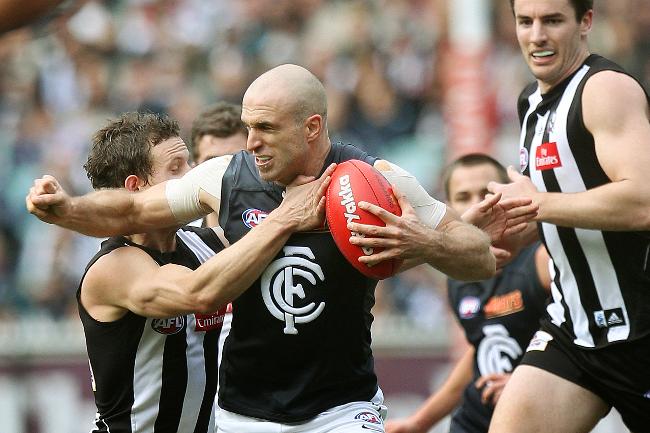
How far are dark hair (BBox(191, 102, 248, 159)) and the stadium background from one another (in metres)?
4.21

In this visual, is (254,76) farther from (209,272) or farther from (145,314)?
(209,272)

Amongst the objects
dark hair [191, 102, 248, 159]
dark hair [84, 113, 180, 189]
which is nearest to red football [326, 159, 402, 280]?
dark hair [84, 113, 180, 189]

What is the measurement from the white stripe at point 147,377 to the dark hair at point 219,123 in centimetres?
182

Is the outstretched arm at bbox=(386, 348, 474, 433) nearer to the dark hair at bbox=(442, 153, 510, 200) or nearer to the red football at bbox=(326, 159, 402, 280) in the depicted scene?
the dark hair at bbox=(442, 153, 510, 200)

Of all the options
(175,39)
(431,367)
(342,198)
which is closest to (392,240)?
(342,198)

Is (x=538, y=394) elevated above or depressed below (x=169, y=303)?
below

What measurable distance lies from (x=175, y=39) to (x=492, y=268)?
9.08 m

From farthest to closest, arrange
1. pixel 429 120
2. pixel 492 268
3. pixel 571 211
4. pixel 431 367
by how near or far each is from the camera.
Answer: pixel 429 120 < pixel 431 367 < pixel 571 211 < pixel 492 268

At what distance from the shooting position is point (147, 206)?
509cm

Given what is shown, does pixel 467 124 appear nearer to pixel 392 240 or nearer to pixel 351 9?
pixel 351 9

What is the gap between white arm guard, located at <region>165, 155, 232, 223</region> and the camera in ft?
16.5

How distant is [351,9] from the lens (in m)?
13.3

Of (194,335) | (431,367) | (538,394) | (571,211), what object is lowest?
(431,367)

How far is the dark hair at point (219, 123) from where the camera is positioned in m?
6.80
